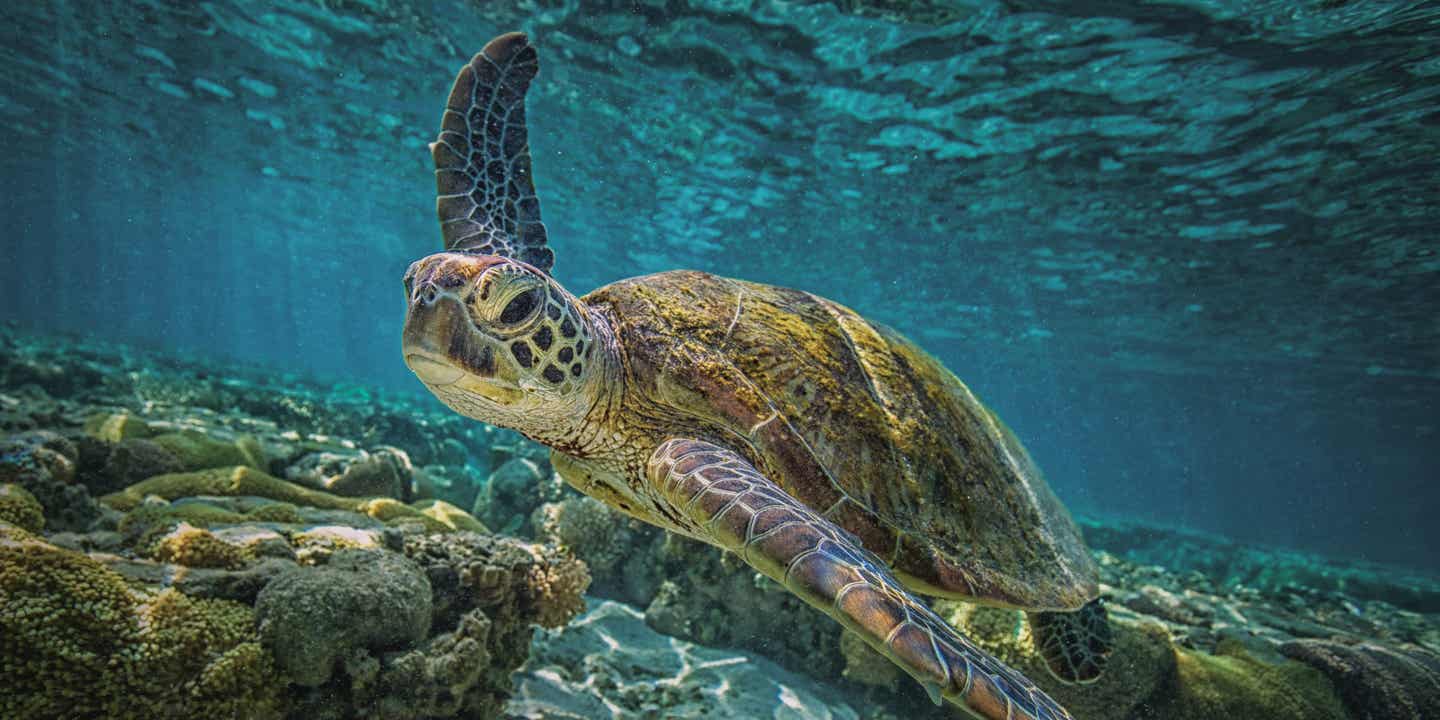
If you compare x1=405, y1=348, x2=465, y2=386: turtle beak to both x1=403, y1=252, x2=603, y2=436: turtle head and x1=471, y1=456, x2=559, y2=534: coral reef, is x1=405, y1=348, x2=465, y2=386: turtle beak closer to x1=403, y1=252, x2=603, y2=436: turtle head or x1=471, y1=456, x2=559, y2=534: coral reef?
x1=403, y1=252, x2=603, y2=436: turtle head

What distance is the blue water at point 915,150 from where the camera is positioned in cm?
921

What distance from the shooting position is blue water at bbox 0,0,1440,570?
9.21 m

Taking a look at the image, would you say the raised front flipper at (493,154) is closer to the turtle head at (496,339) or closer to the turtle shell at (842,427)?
the turtle shell at (842,427)

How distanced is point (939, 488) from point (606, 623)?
3232 mm

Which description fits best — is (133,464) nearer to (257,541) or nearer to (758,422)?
(257,541)

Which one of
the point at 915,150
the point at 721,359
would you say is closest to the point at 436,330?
the point at 721,359

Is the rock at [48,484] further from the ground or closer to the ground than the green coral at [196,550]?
closer to the ground

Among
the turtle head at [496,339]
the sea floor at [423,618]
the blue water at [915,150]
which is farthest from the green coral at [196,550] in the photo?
the blue water at [915,150]

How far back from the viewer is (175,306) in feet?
392

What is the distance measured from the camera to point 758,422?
101 inches

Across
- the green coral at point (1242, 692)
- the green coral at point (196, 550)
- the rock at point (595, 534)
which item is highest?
the green coral at point (196, 550)

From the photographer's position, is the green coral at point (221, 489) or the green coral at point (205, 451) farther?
the green coral at point (205, 451)

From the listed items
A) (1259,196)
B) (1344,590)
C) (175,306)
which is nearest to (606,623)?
(1259,196)

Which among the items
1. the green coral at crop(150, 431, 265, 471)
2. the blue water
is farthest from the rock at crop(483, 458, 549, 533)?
the blue water
